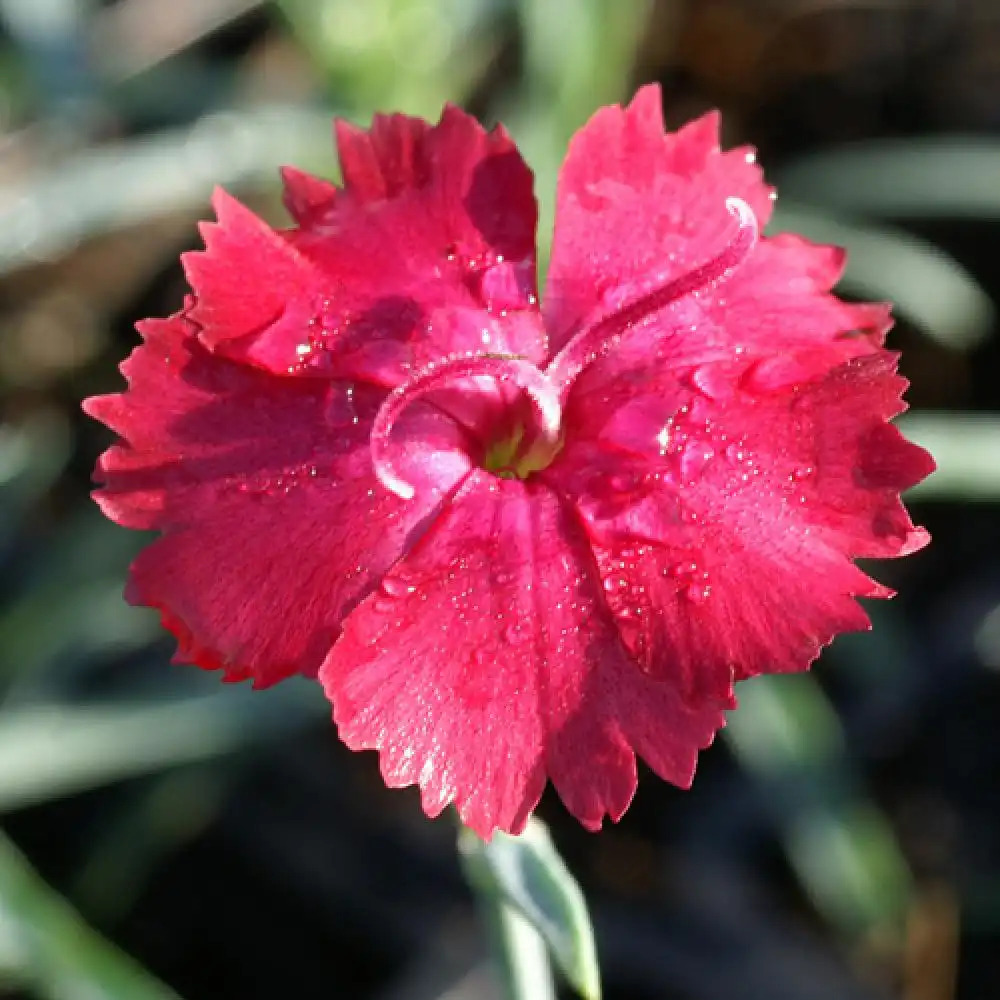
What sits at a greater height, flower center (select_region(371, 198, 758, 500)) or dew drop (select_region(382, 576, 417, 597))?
flower center (select_region(371, 198, 758, 500))

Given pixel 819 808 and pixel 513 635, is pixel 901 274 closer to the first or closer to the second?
pixel 819 808

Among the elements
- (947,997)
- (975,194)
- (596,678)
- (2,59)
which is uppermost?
(2,59)

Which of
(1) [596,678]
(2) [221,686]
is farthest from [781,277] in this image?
(2) [221,686]

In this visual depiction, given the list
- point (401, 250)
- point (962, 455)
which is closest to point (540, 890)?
point (401, 250)

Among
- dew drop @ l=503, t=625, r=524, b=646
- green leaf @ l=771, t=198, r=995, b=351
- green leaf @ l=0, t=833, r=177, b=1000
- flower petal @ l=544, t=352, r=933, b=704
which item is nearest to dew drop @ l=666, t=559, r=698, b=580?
flower petal @ l=544, t=352, r=933, b=704

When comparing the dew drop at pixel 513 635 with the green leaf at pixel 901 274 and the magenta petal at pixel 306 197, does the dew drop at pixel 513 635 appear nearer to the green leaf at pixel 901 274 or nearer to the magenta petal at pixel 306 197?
the magenta petal at pixel 306 197

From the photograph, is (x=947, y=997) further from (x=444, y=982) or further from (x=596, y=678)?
(x=596, y=678)

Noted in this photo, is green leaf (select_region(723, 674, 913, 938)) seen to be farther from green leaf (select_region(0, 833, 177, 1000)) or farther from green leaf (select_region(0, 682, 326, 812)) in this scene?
green leaf (select_region(0, 833, 177, 1000))
